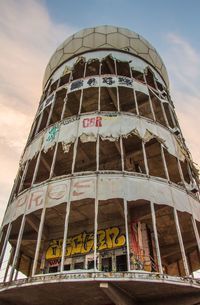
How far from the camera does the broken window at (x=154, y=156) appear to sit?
819 inches

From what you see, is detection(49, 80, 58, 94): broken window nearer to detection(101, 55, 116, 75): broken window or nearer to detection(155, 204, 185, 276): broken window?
detection(101, 55, 116, 75): broken window

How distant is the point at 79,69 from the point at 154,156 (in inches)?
436

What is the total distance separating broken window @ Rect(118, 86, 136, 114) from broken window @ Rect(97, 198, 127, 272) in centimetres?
975

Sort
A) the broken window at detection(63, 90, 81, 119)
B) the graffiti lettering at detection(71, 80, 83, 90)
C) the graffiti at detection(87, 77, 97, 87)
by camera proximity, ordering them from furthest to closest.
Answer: the broken window at detection(63, 90, 81, 119) → the graffiti lettering at detection(71, 80, 83, 90) → the graffiti at detection(87, 77, 97, 87)

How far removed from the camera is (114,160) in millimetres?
22312

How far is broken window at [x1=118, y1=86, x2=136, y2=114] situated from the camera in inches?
927

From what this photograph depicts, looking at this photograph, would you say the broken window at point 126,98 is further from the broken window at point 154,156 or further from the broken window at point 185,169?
the broken window at point 185,169

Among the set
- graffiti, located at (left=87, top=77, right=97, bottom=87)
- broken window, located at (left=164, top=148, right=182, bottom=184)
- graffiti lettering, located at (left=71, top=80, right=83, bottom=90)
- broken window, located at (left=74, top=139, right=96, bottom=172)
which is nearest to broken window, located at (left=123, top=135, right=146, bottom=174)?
broken window, located at (left=164, top=148, right=182, bottom=184)

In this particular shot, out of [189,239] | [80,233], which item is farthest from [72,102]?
[189,239]

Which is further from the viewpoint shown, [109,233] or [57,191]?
[109,233]

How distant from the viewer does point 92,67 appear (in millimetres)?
26156

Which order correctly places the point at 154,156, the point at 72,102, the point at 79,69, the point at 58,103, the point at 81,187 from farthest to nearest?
the point at 79,69 < the point at 58,103 < the point at 72,102 < the point at 154,156 < the point at 81,187

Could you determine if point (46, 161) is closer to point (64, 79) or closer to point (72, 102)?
point (72, 102)

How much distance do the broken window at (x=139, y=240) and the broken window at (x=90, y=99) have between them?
402 inches
